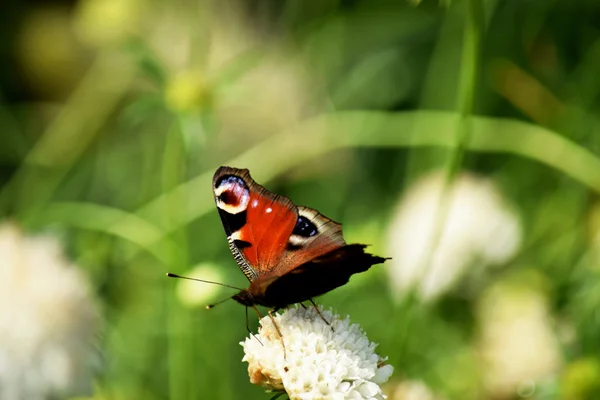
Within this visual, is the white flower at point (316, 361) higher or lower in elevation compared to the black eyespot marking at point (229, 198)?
lower

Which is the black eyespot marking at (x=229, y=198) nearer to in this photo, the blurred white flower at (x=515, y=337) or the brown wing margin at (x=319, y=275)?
the brown wing margin at (x=319, y=275)

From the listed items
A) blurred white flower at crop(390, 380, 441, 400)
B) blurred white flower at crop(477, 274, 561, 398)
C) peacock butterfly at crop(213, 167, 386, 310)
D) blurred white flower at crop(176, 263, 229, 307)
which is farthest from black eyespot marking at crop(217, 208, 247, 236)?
blurred white flower at crop(477, 274, 561, 398)

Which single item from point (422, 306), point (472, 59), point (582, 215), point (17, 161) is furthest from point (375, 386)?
point (17, 161)

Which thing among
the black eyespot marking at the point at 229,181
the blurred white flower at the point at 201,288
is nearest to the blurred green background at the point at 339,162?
the blurred white flower at the point at 201,288

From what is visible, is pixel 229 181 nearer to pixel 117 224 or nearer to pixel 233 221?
pixel 233 221

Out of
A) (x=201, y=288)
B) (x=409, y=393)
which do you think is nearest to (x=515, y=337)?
(x=409, y=393)
